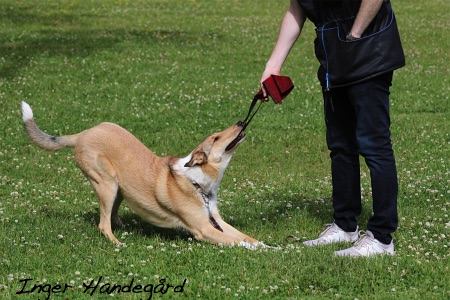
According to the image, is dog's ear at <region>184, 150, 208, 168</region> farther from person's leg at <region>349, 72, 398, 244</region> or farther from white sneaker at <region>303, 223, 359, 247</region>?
person's leg at <region>349, 72, 398, 244</region>

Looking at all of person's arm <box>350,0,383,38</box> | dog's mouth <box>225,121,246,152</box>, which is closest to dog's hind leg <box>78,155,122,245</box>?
dog's mouth <box>225,121,246,152</box>

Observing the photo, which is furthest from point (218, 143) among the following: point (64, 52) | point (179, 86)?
point (64, 52)

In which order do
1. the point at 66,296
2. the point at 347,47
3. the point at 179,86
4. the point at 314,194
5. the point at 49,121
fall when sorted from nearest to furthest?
the point at 66,296 < the point at 347,47 < the point at 314,194 < the point at 49,121 < the point at 179,86

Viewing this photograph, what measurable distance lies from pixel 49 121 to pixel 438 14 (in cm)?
1449

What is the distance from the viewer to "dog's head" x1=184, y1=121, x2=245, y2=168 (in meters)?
6.85

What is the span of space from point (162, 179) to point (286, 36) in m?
1.79

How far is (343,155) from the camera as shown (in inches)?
265

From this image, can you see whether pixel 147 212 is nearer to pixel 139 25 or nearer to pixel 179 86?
pixel 179 86

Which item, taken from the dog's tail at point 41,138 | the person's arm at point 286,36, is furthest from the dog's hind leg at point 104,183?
the person's arm at point 286,36

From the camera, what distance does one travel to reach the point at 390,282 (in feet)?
18.3

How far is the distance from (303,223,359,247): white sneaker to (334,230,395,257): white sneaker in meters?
0.46

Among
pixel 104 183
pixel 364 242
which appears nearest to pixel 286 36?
pixel 364 242

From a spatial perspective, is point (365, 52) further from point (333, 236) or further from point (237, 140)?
point (333, 236)

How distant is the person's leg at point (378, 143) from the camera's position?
6066 millimetres
